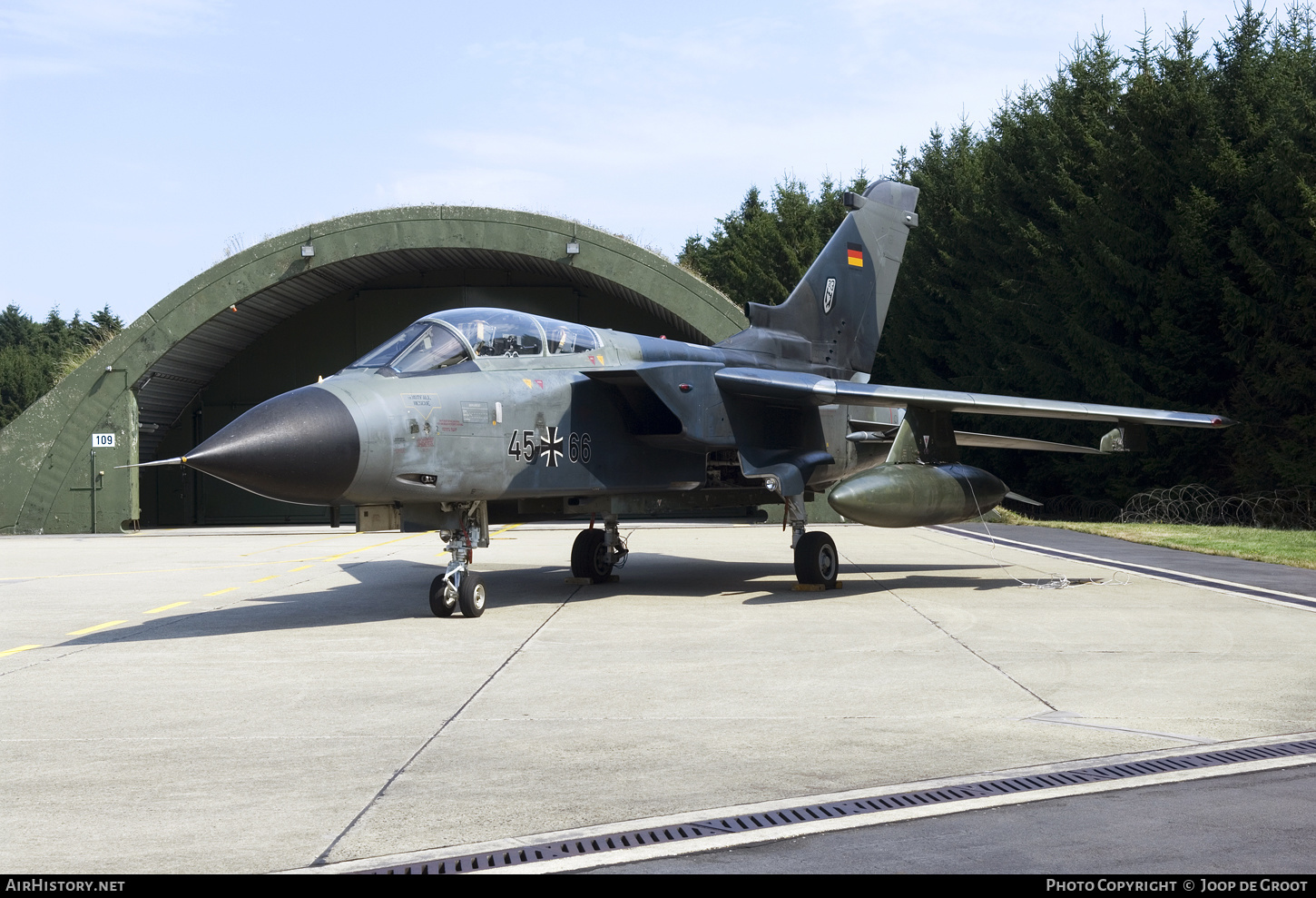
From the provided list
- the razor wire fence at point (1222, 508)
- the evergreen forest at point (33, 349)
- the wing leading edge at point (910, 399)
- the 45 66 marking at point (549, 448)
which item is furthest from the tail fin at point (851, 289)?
the evergreen forest at point (33, 349)

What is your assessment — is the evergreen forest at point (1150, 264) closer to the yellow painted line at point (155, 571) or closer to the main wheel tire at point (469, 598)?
the yellow painted line at point (155, 571)

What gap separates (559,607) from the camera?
1146cm

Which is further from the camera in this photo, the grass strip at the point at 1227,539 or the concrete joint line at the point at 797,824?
the grass strip at the point at 1227,539

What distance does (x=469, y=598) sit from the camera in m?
10.5

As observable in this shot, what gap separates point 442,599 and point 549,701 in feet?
13.7

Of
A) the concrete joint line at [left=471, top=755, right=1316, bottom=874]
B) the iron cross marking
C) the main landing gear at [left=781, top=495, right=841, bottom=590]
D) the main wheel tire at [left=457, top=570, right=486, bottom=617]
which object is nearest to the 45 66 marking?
the iron cross marking

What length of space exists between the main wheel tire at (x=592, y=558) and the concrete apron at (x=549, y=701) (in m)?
0.85

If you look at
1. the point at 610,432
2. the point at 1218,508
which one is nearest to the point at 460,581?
the point at 610,432

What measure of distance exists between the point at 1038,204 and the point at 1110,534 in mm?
13395

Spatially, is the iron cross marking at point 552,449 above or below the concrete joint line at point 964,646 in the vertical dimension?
above

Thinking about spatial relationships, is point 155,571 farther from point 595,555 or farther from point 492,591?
point 595,555

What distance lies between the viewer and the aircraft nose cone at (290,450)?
27.8 feet

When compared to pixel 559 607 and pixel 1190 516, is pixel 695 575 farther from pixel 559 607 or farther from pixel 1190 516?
pixel 1190 516
